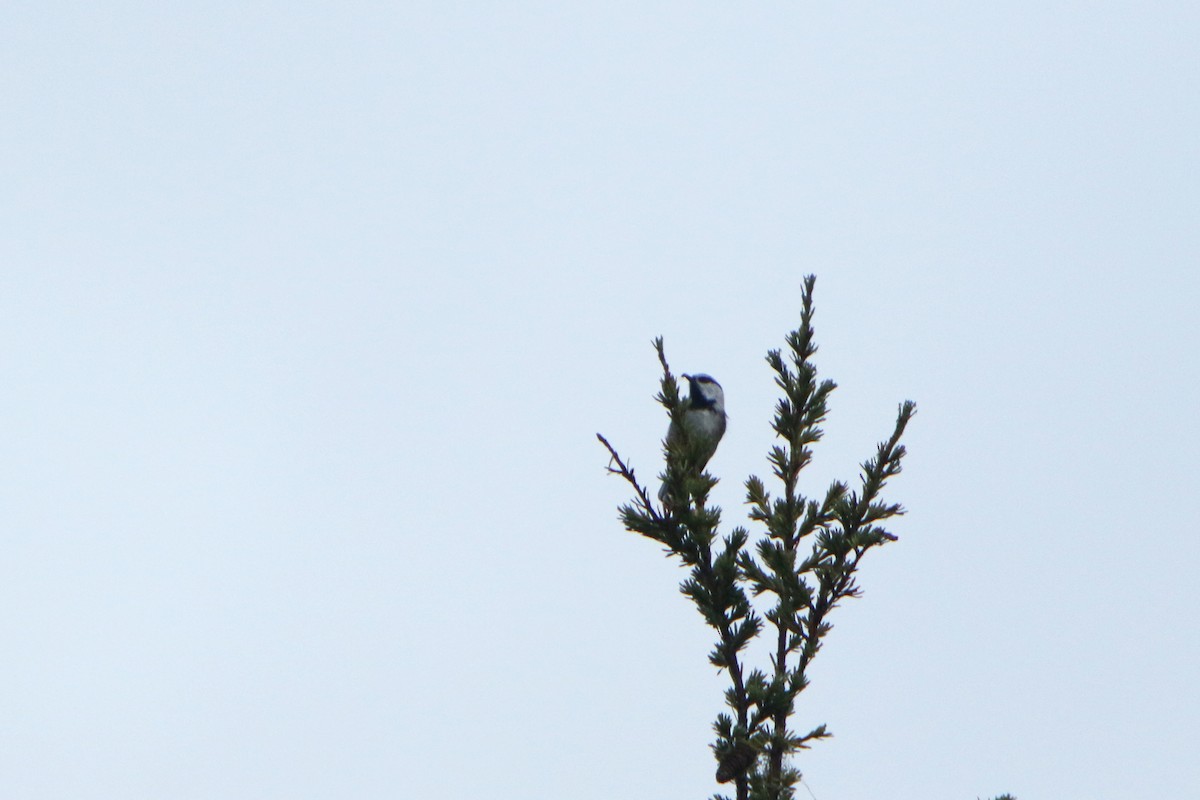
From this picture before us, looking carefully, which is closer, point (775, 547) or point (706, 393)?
point (775, 547)

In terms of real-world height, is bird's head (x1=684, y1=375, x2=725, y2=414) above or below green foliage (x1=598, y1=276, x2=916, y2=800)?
above

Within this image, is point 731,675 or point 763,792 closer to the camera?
→ point 763,792

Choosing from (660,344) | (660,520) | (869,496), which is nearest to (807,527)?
(869,496)

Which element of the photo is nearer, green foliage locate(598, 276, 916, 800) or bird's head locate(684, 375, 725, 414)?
green foliage locate(598, 276, 916, 800)

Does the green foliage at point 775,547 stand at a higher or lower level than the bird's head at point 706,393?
lower

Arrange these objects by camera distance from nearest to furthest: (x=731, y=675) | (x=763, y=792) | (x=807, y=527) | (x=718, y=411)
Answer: (x=763, y=792), (x=731, y=675), (x=807, y=527), (x=718, y=411)

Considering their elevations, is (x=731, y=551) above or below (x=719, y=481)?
below

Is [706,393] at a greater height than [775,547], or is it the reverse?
[706,393]

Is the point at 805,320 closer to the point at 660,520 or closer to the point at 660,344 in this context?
the point at 660,344

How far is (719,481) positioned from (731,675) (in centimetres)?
96

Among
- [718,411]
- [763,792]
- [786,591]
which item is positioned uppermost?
[718,411]

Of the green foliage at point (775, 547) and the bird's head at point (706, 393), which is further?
the bird's head at point (706, 393)

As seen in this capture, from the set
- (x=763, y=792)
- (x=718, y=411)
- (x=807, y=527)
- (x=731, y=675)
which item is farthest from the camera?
(x=718, y=411)

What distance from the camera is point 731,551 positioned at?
221 inches
